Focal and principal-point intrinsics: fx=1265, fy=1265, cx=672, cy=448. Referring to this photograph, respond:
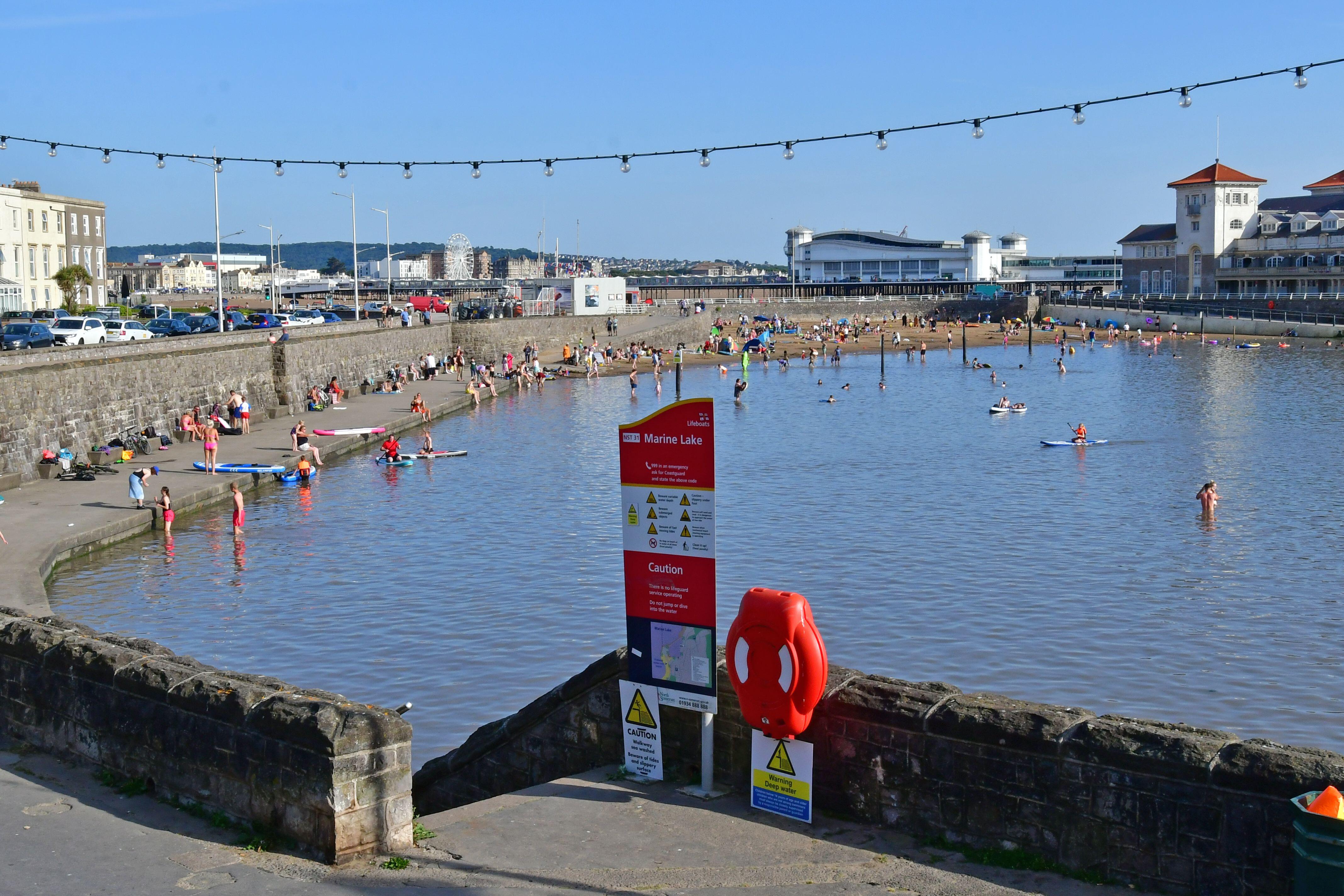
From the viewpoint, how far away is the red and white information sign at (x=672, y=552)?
26.5 feet

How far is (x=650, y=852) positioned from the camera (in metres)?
7.11

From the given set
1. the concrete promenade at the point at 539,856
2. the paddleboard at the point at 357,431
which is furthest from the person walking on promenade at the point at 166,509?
the concrete promenade at the point at 539,856

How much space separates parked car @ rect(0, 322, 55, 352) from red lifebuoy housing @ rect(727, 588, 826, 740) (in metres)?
41.5

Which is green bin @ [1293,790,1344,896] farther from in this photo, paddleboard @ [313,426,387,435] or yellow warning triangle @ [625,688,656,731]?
paddleboard @ [313,426,387,435]

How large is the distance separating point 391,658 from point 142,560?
8.83 m

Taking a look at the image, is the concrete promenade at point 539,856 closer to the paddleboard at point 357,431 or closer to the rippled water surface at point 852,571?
the rippled water surface at point 852,571

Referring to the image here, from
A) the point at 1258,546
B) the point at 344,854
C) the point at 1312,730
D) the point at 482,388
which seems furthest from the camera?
the point at 482,388

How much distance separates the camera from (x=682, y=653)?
822 cm

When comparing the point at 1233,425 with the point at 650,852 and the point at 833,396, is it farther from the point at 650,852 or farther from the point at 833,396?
the point at 650,852

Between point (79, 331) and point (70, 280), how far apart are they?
28.2 metres

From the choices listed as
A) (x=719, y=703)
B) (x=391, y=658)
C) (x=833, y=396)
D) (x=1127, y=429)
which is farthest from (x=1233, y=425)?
(x=719, y=703)

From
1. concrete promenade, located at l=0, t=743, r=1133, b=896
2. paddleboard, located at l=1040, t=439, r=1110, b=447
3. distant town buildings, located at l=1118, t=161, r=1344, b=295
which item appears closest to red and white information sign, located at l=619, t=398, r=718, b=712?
concrete promenade, located at l=0, t=743, r=1133, b=896

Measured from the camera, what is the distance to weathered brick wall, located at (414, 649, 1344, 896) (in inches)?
235

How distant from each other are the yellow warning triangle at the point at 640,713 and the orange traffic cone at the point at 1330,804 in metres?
4.08
